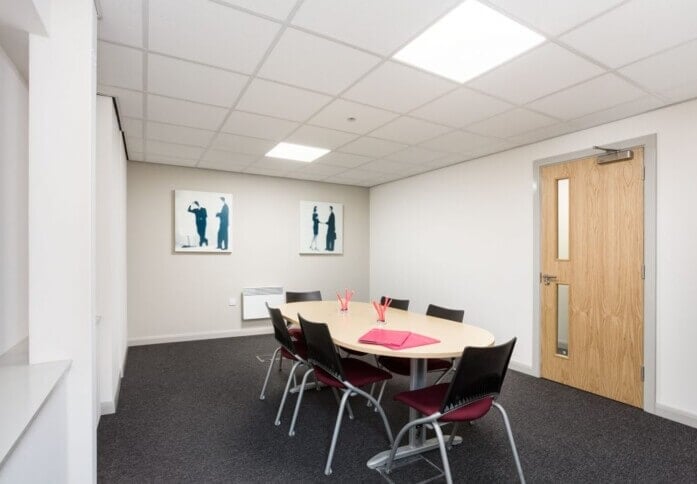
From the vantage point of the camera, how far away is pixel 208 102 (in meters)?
2.99

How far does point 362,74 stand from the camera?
250 cm

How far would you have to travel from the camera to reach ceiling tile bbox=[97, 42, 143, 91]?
2238mm

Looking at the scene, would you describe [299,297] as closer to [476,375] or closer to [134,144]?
[134,144]

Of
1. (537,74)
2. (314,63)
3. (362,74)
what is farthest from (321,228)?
(537,74)

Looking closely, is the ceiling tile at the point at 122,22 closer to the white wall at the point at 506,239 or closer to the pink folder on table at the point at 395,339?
the pink folder on table at the point at 395,339

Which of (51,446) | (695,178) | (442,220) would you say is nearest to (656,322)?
(695,178)

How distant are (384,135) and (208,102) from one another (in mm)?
1700

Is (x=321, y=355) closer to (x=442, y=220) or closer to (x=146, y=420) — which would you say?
(x=146, y=420)

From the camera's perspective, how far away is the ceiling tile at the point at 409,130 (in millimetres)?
3408

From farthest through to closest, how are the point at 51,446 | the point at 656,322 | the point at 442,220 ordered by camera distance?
the point at 442,220, the point at 656,322, the point at 51,446

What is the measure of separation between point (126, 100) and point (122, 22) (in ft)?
3.83

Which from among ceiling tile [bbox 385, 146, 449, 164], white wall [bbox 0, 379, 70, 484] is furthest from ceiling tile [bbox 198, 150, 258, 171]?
white wall [bbox 0, 379, 70, 484]

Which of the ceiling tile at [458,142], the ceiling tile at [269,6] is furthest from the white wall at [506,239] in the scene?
the ceiling tile at [269,6]

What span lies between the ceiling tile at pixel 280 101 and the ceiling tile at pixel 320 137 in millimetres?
364
